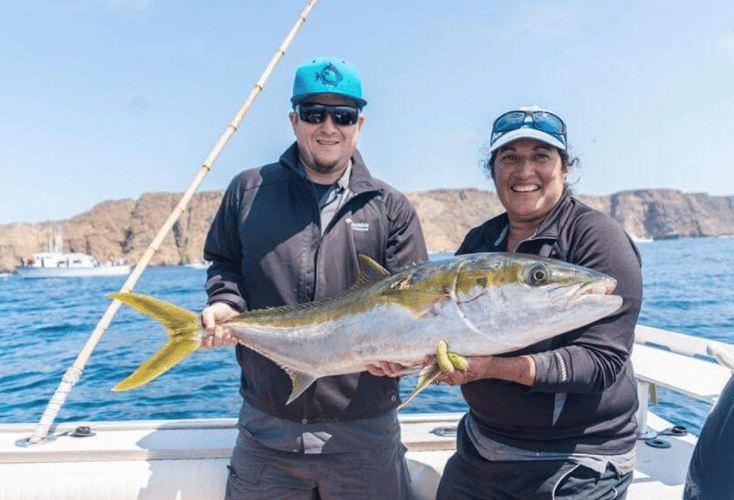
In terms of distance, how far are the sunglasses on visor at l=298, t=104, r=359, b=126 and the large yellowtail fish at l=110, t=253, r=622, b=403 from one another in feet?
2.79

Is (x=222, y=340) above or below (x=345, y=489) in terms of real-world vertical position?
above

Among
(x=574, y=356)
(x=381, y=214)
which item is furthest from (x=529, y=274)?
(x=381, y=214)

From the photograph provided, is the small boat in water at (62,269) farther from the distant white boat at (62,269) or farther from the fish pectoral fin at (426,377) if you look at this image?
the fish pectoral fin at (426,377)

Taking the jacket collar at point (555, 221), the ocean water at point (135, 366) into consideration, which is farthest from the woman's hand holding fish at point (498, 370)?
the ocean water at point (135, 366)

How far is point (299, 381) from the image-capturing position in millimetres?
2965

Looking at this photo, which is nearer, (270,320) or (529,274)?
(529,274)

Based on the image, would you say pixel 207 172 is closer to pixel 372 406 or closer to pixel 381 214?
pixel 381 214

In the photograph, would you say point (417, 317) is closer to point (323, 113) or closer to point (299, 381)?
point (299, 381)

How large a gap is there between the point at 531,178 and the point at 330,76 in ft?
4.10

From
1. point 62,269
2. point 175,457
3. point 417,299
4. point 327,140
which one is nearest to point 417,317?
point 417,299

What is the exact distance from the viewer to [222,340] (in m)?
3.21

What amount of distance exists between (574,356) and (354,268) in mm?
1322

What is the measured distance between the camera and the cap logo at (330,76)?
10.5 feet

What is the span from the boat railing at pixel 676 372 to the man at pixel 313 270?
2024 millimetres
